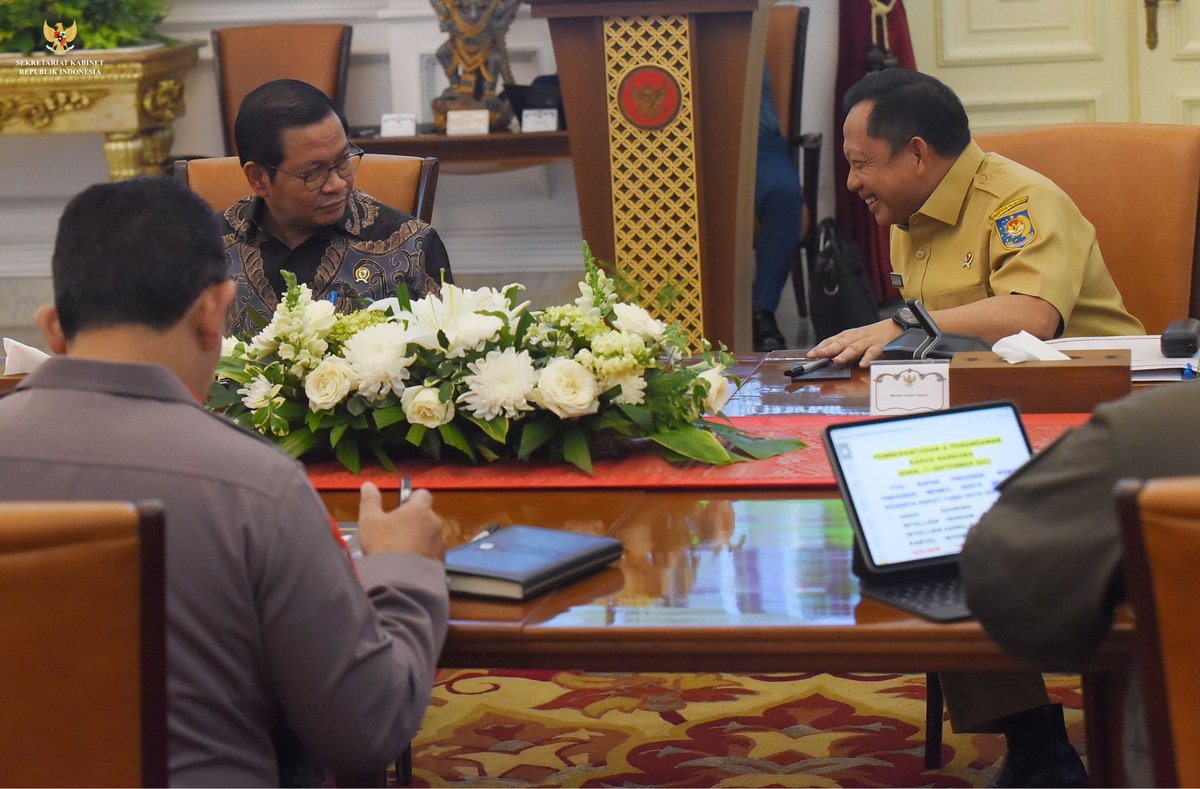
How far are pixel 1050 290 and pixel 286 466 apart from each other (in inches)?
72.2

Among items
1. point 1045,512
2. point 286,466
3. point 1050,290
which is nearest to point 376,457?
point 286,466

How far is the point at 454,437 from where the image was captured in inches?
78.8

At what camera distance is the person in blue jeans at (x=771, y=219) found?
511 cm

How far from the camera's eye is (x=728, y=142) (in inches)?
166

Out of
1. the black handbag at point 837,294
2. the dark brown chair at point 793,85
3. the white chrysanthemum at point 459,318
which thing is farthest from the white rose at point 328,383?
the dark brown chair at point 793,85

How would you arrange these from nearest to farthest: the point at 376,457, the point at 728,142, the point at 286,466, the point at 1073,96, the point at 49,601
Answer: the point at 49,601 → the point at 286,466 → the point at 376,457 → the point at 728,142 → the point at 1073,96

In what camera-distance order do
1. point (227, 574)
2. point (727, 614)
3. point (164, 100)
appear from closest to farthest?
1. point (227, 574)
2. point (727, 614)
3. point (164, 100)

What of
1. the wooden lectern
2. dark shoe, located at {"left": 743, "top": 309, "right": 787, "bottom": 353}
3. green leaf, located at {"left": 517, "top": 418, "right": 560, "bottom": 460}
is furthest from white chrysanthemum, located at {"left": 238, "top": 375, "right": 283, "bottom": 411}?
dark shoe, located at {"left": 743, "top": 309, "right": 787, "bottom": 353}

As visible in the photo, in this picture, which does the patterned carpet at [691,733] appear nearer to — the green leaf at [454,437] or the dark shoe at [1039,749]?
the dark shoe at [1039,749]

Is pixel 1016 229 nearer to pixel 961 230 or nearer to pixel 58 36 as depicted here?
pixel 961 230

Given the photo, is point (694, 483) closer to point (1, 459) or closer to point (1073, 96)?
point (1, 459)

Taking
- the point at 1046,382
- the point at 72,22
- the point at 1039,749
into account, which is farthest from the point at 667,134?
the point at 72,22

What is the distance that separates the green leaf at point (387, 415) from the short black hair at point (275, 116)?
102cm

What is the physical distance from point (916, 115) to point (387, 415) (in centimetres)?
143
